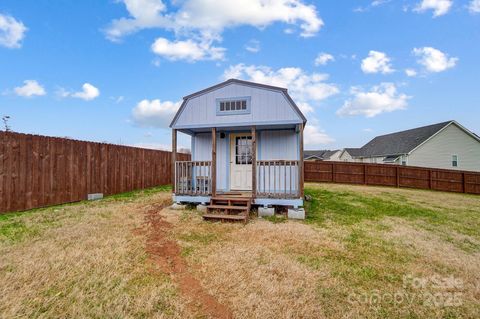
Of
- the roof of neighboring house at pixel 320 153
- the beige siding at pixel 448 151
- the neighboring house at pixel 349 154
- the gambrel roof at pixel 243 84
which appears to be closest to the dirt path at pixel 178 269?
the gambrel roof at pixel 243 84

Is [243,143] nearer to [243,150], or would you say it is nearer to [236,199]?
[243,150]

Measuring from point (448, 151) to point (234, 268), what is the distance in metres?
24.4

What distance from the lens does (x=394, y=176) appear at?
1507 cm

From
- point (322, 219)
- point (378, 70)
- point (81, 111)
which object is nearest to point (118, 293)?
point (322, 219)

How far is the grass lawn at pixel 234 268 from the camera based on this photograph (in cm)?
259

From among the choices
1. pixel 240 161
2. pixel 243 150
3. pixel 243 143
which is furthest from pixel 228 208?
pixel 243 143

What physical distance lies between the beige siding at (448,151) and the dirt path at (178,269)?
21.7m

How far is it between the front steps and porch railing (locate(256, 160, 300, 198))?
1.81 feet

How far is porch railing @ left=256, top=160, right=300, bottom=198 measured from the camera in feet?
22.7

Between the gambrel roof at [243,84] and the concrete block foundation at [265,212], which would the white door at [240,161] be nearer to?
the concrete block foundation at [265,212]

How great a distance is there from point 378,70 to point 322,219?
9.72 m

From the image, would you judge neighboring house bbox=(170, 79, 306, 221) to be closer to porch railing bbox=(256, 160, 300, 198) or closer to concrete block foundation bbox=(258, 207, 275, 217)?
porch railing bbox=(256, 160, 300, 198)

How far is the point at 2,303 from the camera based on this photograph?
2.49m

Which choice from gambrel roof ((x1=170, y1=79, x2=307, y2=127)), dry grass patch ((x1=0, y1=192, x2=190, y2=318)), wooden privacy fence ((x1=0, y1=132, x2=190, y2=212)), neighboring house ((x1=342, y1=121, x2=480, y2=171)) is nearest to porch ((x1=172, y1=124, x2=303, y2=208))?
gambrel roof ((x1=170, y1=79, x2=307, y2=127))
